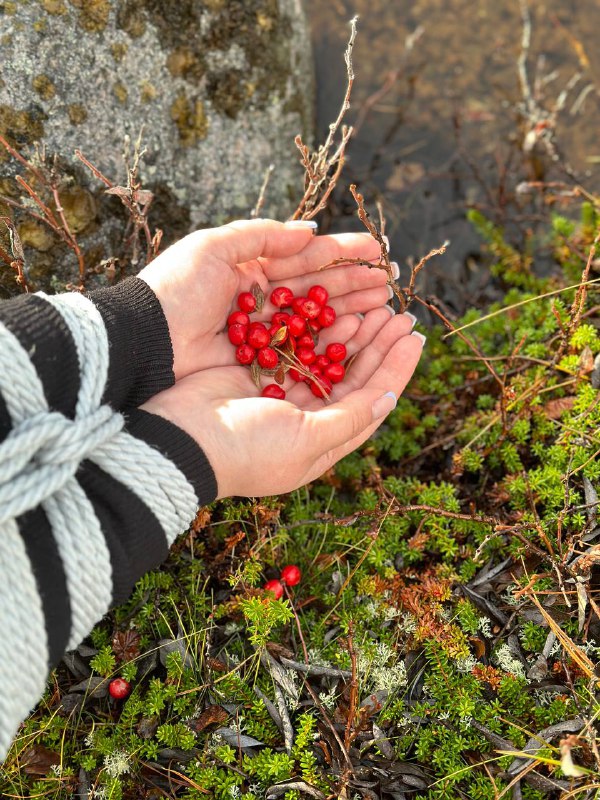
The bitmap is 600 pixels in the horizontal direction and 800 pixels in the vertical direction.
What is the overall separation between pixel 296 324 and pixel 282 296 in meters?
0.19

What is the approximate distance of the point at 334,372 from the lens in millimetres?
3461

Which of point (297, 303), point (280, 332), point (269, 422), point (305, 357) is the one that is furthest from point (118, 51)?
point (269, 422)

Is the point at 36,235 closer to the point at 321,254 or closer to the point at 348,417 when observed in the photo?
the point at 321,254

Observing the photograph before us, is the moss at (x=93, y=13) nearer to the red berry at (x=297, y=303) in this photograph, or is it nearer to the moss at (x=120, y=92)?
the moss at (x=120, y=92)

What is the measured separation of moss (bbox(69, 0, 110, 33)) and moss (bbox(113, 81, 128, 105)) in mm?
271

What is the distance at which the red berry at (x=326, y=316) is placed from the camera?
3.55m

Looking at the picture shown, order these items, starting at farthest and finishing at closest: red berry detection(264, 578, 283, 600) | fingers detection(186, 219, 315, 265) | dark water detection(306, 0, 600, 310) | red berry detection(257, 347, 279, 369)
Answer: dark water detection(306, 0, 600, 310)
red berry detection(257, 347, 279, 369)
fingers detection(186, 219, 315, 265)
red berry detection(264, 578, 283, 600)

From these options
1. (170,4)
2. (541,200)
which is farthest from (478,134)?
(170,4)

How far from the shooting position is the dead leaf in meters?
3.49

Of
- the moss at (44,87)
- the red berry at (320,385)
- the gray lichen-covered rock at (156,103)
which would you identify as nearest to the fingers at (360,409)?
the red berry at (320,385)

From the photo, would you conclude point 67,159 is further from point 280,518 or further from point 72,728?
point 72,728

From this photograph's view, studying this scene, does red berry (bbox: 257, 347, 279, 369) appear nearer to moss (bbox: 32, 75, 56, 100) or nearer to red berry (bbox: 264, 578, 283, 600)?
red berry (bbox: 264, 578, 283, 600)

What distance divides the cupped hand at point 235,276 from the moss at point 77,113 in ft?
3.01

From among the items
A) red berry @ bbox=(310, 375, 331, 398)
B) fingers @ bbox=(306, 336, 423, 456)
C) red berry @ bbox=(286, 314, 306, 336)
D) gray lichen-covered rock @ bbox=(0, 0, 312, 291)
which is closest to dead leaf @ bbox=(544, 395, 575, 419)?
fingers @ bbox=(306, 336, 423, 456)
